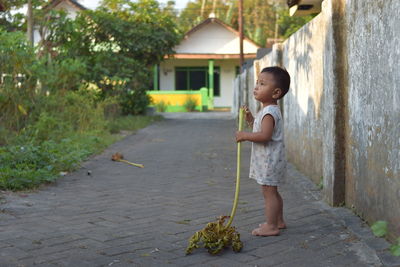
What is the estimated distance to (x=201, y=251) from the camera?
3.62m

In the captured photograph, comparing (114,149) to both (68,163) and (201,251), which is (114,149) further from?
(201,251)

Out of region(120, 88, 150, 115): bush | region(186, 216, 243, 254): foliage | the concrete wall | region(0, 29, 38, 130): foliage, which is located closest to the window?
region(120, 88, 150, 115): bush

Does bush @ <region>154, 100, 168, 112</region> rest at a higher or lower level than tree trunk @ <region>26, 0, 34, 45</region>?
lower

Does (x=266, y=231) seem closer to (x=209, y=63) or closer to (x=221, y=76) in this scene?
(x=209, y=63)

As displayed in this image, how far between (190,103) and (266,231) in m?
25.4

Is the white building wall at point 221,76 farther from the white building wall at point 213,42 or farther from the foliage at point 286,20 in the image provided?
the foliage at point 286,20

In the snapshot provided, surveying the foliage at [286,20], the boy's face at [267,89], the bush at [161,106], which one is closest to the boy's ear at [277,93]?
the boy's face at [267,89]


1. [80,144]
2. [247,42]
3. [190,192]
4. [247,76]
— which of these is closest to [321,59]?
[190,192]

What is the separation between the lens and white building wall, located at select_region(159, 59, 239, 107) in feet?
107

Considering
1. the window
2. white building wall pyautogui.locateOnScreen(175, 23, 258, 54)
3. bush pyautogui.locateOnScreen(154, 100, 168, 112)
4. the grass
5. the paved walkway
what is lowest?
the paved walkway

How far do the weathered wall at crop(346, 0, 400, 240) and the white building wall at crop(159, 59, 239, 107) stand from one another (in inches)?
1100

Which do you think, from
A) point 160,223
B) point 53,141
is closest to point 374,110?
point 160,223

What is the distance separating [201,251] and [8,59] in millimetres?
6167

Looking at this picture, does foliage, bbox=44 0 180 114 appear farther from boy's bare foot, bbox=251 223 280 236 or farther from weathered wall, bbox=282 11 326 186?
boy's bare foot, bbox=251 223 280 236
